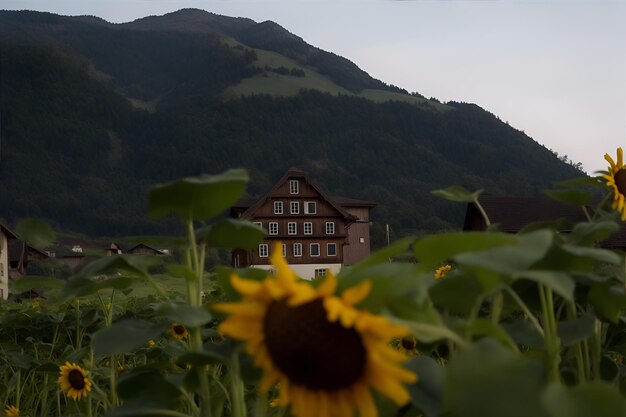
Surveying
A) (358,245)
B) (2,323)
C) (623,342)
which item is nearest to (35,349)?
(2,323)

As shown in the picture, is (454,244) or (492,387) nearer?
(492,387)

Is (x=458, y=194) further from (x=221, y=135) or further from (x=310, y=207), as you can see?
(x=221, y=135)

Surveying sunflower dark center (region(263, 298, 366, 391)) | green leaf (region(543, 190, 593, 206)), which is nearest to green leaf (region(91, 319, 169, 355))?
sunflower dark center (region(263, 298, 366, 391))

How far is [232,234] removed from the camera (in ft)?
2.76

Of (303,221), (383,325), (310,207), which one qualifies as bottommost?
(303,221)

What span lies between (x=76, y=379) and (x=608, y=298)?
1.75m

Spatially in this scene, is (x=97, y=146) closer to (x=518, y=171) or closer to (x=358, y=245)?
(x=518, y=171)

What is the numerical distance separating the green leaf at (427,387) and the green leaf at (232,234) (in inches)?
9.4

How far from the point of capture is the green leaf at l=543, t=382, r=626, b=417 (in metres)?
0.44

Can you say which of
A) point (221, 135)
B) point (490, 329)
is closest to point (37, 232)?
point (490, 329)

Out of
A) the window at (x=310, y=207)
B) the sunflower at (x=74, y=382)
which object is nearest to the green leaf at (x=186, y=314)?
the sunflower at (x=74, y=382)

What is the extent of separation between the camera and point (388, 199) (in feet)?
293

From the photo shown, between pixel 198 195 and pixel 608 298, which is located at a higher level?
pixel 198 195

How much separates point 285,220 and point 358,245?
1717 cm
